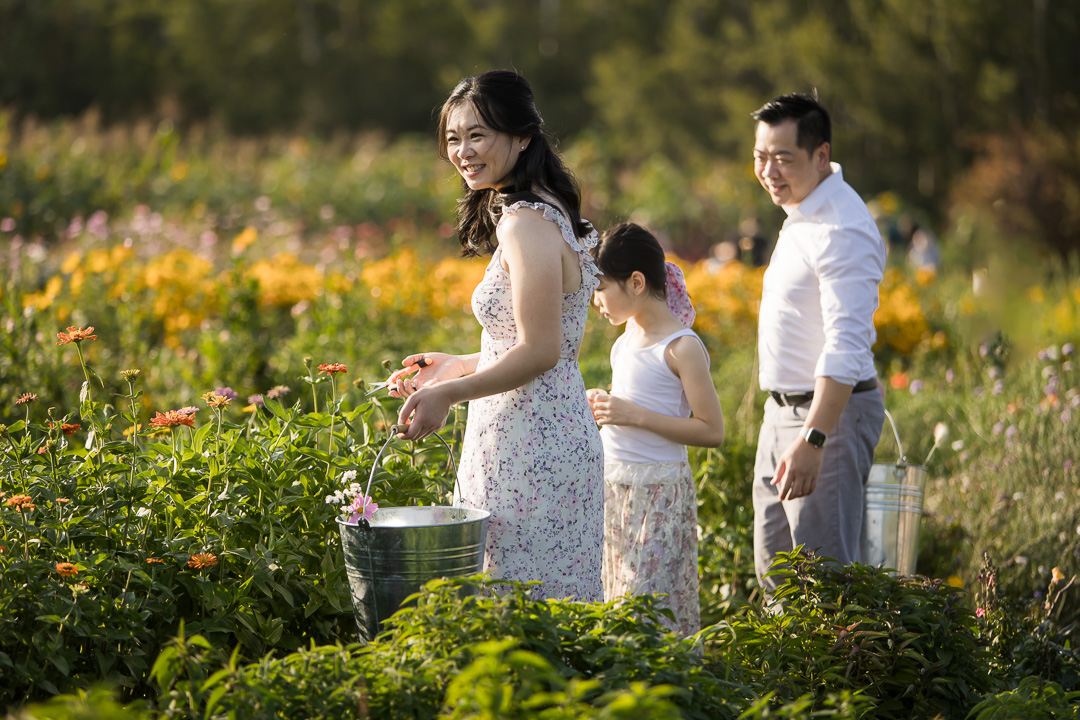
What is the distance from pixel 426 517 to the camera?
2.17 m

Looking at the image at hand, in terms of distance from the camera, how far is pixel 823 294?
2.88 m

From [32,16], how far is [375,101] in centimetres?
978

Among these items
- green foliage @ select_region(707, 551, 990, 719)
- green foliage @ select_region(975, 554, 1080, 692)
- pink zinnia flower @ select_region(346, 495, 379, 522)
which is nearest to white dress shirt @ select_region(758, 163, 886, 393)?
green foliage @ select_region(707, 551, 990, 719)

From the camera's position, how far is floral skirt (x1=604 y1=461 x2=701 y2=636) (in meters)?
2.91

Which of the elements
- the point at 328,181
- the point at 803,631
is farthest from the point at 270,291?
the point at 328,181

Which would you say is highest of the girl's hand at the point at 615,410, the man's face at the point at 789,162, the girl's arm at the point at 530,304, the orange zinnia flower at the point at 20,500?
the man's face at the point at 789,162

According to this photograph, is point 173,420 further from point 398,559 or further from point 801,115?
point 801,115

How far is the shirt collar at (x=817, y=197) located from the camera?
2.99m

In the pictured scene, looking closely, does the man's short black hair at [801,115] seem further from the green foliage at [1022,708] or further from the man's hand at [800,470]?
the green foliage at [1022,708]

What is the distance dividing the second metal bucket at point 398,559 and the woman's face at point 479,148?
2.67 feet

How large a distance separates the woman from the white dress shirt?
2.84 ft

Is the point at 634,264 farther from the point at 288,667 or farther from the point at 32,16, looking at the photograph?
the point at 32,16

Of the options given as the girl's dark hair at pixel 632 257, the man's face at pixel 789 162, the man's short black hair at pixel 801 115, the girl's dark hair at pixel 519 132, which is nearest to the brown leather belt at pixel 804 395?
the girl's dark hair at pixel 632 257

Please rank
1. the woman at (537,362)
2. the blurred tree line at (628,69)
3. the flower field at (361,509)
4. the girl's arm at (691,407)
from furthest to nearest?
1. the blurred tree line at (628,69)
2. the girl's arm at (691,407)
3. the woman at (537,362)
4. the flower field at (361,509)
